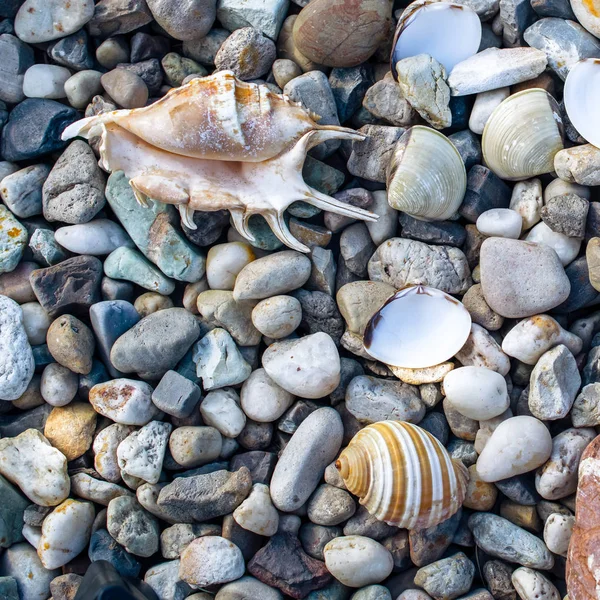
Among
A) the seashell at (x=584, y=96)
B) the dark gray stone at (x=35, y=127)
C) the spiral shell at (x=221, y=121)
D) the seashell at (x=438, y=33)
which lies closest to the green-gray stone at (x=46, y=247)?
the dark gray stone at (x=35, y=127)

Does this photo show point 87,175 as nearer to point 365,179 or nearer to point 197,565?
point 365,179

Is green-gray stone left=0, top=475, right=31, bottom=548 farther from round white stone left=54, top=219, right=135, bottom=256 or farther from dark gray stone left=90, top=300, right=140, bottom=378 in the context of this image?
round white stone left=54, top=219, right=135, bottom=256

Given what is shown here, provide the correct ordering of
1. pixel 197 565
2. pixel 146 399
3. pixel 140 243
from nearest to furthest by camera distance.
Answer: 1. pixel 197 565
2. pixel 146 399
3. pixel 140 243

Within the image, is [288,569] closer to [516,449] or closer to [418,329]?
[516,449]

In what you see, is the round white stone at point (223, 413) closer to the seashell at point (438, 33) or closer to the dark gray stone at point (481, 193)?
the dark gray stone at point (481, 193)

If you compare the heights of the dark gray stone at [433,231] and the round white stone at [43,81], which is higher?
the round white stone at [43,81]

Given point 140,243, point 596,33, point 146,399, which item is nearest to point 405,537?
point 146,399

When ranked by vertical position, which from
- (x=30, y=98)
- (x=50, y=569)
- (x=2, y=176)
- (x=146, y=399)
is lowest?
(x=50, y=569)
